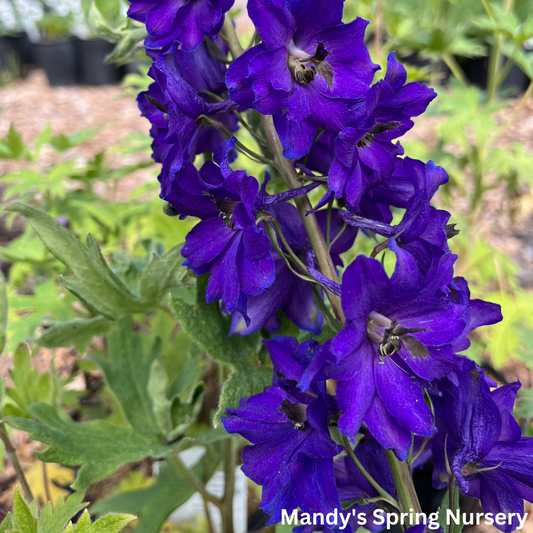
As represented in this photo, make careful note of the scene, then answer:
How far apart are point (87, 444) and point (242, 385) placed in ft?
0.79

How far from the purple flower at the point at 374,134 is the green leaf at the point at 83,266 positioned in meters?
0.31

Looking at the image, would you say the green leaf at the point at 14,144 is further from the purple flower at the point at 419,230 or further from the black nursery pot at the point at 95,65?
the black nursery pot at the point at 95,65

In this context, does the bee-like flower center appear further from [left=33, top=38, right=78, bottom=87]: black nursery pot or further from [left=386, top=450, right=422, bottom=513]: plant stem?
[left=33, top=38, right=78, bottom=87]: black nursery pot

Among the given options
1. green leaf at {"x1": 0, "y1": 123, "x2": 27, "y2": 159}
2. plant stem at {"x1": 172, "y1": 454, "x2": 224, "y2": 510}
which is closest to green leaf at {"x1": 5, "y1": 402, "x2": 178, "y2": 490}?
plant stem at {"x1": 172, "y1": 454, "x2": 224, "y2": 510}

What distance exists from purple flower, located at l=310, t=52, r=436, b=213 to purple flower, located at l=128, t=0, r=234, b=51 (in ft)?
0.50

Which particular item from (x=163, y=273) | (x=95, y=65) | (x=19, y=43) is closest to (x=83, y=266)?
(x=163, y=273)

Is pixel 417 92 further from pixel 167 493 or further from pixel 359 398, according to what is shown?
pixel 167 493

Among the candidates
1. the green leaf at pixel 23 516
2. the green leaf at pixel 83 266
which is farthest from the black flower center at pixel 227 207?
the green leaf at pixel 23 516

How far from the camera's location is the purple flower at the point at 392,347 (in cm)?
37

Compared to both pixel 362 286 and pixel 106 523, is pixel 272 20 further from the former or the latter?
pixel 106 523

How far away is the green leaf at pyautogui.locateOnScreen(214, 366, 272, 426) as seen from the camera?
50 cm

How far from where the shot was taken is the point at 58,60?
4.55 meters

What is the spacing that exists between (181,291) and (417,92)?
0.46 m

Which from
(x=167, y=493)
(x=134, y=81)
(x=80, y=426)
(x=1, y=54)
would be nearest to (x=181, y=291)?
(x=80, y=426)
